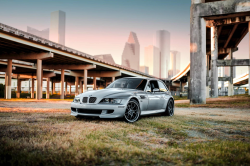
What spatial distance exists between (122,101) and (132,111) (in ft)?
1.94

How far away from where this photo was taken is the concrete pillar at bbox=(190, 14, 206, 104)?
1956cm

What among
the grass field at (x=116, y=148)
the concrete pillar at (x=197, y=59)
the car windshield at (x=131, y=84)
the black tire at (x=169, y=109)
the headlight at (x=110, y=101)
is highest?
the concrete pillar at (x=197, y=59)

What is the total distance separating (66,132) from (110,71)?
51894 mm

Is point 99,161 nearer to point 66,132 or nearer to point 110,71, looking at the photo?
point 66,132

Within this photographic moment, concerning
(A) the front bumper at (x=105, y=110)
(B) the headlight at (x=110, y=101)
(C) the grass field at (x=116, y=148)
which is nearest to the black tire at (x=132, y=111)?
(A) the front bumper at (x=105, y=110)

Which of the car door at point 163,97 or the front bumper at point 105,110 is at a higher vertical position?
the car door at point 163,97

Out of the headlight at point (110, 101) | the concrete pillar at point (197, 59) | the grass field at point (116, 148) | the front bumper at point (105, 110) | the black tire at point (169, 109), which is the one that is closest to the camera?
the grass field at point (116, 148)

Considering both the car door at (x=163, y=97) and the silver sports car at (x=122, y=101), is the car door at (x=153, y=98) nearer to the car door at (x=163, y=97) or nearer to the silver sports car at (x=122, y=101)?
the silver sports car at (x=122, y=101)

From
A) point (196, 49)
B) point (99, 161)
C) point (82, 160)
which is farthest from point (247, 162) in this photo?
point (196, 49)

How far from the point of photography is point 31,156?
10.8ft

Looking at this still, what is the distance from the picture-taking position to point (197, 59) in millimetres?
19703

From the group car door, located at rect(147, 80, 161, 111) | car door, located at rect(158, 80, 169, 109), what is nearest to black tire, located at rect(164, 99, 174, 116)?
car door, located at rect(158, 80, 169, 109)

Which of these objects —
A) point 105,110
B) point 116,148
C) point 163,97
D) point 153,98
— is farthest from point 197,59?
point 116,148

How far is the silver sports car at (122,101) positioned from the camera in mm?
6684
